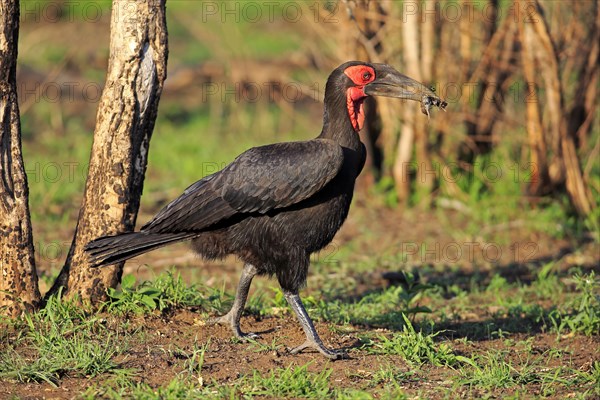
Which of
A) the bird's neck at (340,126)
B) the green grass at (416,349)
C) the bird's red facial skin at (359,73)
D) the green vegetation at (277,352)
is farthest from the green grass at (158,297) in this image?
the bird's red facial skin at (359,73)

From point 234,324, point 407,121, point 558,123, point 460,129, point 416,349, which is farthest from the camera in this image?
point 460,129

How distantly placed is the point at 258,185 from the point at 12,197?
129 centimetres

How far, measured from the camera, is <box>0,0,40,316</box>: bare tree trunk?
4.68 meters

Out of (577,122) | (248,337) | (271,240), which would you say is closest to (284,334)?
(248,337)

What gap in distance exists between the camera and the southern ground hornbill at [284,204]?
189 inches

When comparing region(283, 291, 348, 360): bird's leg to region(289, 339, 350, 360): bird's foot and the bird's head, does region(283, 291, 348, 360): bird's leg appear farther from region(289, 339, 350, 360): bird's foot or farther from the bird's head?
the bird's head

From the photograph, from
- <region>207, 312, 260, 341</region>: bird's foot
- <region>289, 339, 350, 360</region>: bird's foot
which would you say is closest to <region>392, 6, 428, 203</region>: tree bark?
<region>207, 312, 260, 341</region>: bird's foot

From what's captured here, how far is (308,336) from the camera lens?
4785mm

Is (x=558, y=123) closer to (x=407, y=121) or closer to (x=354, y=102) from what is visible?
(x=407, y=121)

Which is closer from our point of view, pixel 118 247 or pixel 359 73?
pixel 118 247

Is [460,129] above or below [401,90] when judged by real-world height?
below

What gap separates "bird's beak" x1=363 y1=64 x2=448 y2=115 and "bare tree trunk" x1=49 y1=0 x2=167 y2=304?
1.18m

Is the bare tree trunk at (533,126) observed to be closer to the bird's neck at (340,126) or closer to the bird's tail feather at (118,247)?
the bird's neck at (340,126)

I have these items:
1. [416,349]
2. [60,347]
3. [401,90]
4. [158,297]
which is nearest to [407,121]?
[401,90]
